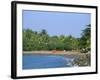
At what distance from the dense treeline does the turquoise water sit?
0.24ft

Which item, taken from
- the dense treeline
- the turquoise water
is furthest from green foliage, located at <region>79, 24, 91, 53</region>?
the turquoise water

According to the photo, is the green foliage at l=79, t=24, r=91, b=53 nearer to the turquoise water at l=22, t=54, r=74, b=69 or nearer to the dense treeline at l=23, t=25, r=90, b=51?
the dense treeline at l=23, t=25, r=90, b=51

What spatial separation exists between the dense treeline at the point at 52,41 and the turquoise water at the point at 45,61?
0.24 feet

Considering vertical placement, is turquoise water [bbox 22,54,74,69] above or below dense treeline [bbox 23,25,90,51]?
below

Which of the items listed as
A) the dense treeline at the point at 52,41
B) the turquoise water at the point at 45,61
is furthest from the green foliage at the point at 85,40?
the turquoise water at the point at 45,61

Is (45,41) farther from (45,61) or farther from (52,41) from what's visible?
(45,61)

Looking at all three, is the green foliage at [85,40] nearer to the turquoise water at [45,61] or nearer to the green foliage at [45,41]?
the green foliage at [45,41]

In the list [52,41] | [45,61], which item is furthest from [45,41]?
[45,61]

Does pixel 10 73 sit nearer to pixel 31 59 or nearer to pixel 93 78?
pixel 31 59

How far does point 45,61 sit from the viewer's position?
6.47 feet

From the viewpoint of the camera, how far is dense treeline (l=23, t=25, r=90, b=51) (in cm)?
194

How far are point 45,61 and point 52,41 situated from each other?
0.18m

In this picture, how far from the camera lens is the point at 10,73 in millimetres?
1868

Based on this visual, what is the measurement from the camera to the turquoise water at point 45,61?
75.7 inches
